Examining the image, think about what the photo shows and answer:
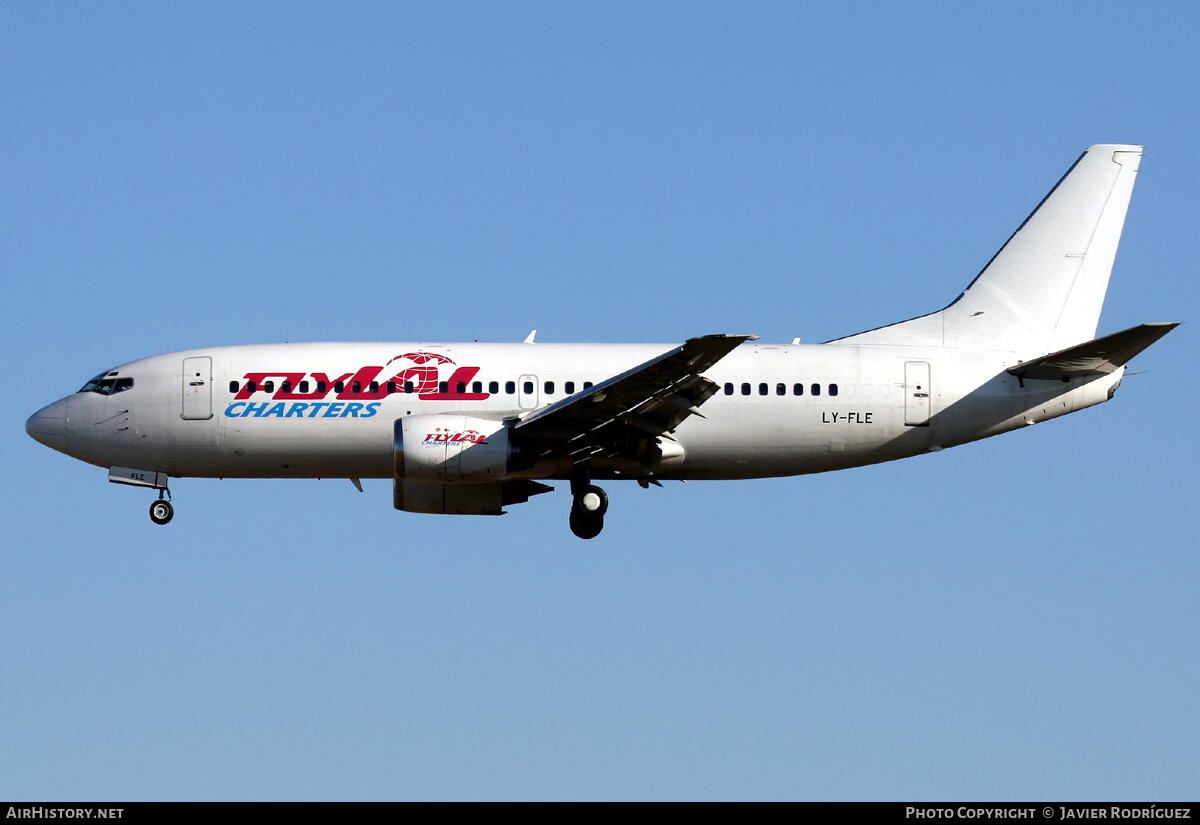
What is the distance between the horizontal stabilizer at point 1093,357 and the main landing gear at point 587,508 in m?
10.4

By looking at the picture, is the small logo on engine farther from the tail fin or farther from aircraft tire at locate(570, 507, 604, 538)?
the tail fin

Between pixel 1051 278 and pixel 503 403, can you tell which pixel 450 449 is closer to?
pixel 503 403

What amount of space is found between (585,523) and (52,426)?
1304 centimetres

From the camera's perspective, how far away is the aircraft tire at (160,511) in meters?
38.0

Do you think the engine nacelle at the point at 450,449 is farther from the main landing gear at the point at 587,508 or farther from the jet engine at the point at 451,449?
the main landing gear at the point at 587,508

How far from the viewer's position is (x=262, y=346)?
38125 millimetres

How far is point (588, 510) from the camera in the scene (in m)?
37.1

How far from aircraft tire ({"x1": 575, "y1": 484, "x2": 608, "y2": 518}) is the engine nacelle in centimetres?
226

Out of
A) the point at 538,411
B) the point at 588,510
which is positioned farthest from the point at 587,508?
the point at 538,411

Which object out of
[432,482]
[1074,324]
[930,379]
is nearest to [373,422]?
[432,482]

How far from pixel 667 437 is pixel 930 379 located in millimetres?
6584

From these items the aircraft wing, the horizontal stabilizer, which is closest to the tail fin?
the horizontal stabilizer
